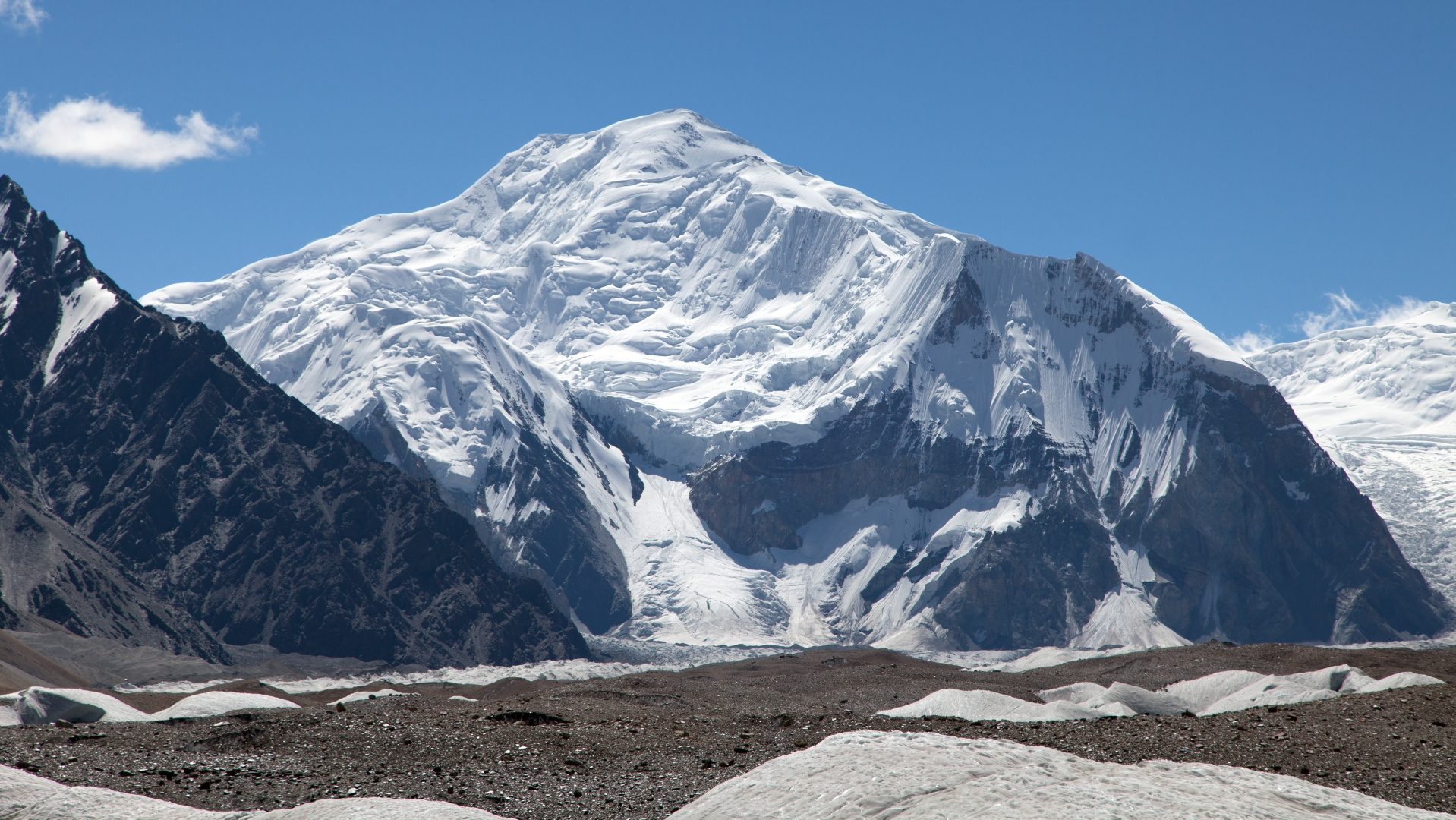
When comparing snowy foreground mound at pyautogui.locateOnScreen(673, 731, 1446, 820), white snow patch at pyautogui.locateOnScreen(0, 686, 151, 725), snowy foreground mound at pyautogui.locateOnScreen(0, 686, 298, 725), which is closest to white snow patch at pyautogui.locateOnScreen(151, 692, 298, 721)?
snowy foreground mound at pyautogui.locateOnScreen(0, 686, 298, 725)

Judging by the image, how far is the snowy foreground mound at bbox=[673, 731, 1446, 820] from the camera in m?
17.7

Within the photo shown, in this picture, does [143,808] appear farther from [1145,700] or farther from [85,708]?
[1145,700]

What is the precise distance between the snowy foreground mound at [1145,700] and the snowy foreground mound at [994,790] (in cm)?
2643

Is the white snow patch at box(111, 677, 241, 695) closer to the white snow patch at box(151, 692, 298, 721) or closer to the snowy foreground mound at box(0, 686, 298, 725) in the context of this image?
the snowy foreground mound at box(0, 686, 298, 725)

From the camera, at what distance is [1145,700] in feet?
183

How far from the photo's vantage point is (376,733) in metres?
37.9

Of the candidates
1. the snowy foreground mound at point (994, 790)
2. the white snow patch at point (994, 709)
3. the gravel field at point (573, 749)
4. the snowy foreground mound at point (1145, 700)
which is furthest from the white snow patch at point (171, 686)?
the snowy foreground mound at point (994, 790)

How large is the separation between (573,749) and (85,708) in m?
25.6

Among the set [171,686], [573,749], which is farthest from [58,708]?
[171,686]

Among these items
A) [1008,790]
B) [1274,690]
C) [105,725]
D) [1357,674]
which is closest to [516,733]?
[105,725]

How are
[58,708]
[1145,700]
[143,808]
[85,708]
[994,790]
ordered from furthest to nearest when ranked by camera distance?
[1145,700], [85,708], [58,708], [143,808], [994,790]

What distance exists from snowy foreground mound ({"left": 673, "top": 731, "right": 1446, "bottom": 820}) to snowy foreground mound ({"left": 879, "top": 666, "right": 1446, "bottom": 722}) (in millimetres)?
26433

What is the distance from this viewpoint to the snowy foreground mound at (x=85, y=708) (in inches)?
1946

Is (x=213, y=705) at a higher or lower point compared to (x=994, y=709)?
lower
